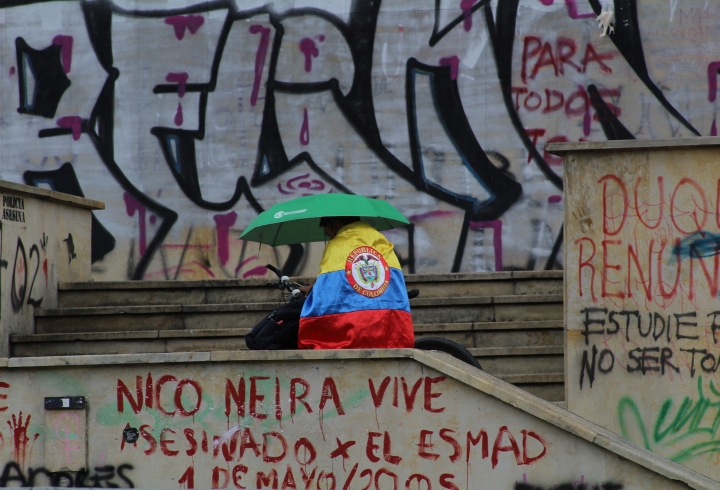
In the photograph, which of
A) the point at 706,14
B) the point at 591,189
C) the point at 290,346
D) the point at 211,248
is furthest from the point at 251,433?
the point at 706,14

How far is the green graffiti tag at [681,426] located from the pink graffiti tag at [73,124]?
7361 mm

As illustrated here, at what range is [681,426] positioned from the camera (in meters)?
7.30

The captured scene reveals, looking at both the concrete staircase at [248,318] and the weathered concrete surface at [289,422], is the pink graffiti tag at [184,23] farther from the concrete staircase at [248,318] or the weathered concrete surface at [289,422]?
the weathered concrete surface at [289,422]

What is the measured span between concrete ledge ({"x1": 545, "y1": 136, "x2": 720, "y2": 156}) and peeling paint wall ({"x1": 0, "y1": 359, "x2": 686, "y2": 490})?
6.80 ft

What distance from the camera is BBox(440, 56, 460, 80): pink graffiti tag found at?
1185 cm

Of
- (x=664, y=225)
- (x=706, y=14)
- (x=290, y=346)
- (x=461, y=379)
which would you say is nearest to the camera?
(x=461, y=379)

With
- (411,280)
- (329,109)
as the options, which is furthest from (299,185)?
(411,280)

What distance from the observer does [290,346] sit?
6.54 metres

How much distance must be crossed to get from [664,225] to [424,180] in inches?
184

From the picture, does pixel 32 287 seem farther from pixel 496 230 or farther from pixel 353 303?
pixel 496 230

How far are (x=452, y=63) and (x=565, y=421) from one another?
21.6 ft

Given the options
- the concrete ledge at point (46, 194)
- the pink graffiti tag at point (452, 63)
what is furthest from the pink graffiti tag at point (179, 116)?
the pink graffiti tag at point (452, 63)

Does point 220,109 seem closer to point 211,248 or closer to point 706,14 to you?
point 211,248

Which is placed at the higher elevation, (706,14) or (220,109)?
(706,14)
